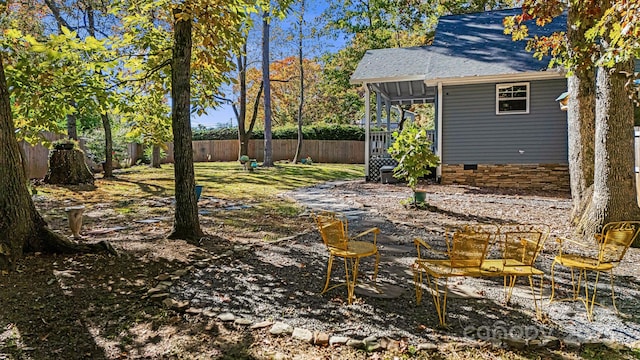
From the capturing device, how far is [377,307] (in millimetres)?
3480

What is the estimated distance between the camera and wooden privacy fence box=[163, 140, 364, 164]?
25.5 m

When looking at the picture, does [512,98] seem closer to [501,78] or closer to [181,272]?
[501,78]

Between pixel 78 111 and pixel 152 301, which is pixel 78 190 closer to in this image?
pixel 78 111

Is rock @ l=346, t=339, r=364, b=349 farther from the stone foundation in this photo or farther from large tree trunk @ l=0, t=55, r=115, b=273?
the stone foundation

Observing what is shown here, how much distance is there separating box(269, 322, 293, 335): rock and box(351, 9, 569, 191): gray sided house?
33.9 ft

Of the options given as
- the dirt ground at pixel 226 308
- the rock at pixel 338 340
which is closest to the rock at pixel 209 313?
the dirt ground at pixel 226 308

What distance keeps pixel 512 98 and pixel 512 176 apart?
2.29 metres

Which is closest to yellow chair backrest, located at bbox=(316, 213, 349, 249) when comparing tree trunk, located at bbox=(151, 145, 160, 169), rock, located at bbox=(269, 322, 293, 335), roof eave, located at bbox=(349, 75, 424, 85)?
rock, located at bbox=(269, 322, 293, 335)

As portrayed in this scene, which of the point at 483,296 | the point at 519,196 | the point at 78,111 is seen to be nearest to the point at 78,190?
the point at 78,111

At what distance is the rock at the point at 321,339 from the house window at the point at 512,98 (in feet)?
35.7

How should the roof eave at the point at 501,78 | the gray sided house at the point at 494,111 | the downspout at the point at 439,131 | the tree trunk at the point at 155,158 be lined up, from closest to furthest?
the roof eave at the point at 501,78 → the gray sided house at the point at 494,111 → the downspout at the point at 439,131 → the tree trunk at the point at 155,158

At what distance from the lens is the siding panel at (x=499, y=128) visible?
1154cm

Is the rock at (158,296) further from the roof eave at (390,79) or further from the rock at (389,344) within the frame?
the roof eave at (390,79)

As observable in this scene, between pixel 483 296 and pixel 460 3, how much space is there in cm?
1968
